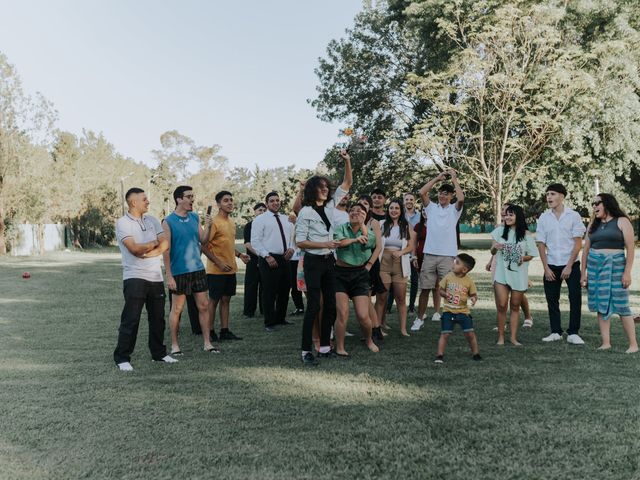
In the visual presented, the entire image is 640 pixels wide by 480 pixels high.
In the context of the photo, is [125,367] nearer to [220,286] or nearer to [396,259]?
[220,286]

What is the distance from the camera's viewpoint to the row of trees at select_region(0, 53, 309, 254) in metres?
33.0

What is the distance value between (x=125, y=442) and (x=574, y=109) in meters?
25.4

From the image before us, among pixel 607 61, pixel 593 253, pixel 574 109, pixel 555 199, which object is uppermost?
pixel 607 61

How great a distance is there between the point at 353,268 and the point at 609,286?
2.98m

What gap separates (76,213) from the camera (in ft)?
152

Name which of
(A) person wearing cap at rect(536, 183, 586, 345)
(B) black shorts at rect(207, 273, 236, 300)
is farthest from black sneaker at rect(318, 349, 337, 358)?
(A) person wearing cap at rect(536, 183, 586, 345)

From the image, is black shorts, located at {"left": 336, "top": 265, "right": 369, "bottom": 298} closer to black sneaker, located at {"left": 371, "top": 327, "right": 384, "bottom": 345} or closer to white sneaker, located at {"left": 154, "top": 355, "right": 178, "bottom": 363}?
black sneaker, located at {"left": 371, "top": 327, "right": 384, "bottom": 345}

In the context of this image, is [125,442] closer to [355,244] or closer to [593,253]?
[355,244]

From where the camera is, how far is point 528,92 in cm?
2562

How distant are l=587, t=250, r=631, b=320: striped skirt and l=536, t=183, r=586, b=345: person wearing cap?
0.36 metres

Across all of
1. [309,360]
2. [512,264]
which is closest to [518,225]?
[512,264]

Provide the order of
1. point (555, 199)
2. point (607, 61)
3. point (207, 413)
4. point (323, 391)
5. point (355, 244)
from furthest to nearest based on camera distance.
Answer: point (607, 61) → point (555, 199) → point (355, 244) → point (323, 391) → point (207, 413)

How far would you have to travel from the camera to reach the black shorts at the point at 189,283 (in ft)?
22.7

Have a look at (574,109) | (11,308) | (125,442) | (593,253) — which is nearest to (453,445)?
(125,442)
